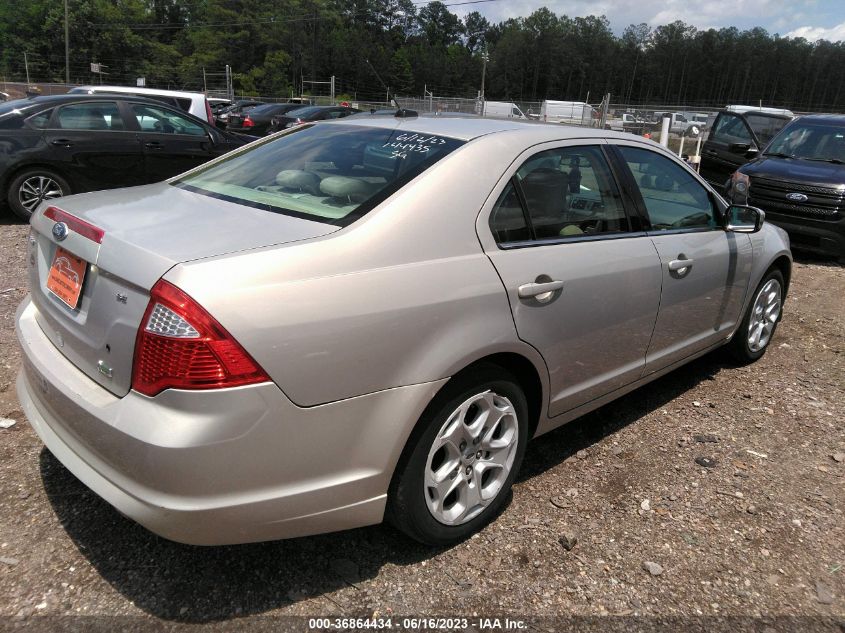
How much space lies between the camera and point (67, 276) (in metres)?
2.22

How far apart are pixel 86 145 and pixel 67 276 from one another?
21.1ft

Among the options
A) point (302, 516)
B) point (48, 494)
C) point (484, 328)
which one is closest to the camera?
point (302, 516)

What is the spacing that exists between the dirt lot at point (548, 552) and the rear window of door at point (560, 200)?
3.90 ft

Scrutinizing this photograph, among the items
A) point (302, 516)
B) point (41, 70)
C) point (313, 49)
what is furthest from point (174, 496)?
point (41, 70)

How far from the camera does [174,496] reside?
1.86 metres

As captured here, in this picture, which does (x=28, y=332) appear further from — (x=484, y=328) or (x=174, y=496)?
(x=484, y=328)

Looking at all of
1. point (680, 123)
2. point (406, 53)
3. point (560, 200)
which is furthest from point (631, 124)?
point (406, 53)

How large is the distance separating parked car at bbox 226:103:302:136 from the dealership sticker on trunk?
648 inches

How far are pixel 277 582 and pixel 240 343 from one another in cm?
100

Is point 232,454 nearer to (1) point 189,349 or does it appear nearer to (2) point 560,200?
(1) point 189,349

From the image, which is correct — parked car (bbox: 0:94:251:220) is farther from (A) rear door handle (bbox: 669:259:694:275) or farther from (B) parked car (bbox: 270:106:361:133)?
(B) parked car (bbox: 270:106:361:133)

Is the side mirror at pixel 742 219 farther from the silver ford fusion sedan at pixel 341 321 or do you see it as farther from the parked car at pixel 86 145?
the parked car at pixel 86 145

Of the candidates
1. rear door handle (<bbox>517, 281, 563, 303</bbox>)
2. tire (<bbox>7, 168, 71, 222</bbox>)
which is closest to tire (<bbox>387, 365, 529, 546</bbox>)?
rear door handle (<bbox>517, 281, 563, 303</bbox>)

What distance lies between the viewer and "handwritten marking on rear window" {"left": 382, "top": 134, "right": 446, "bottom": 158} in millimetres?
2637
